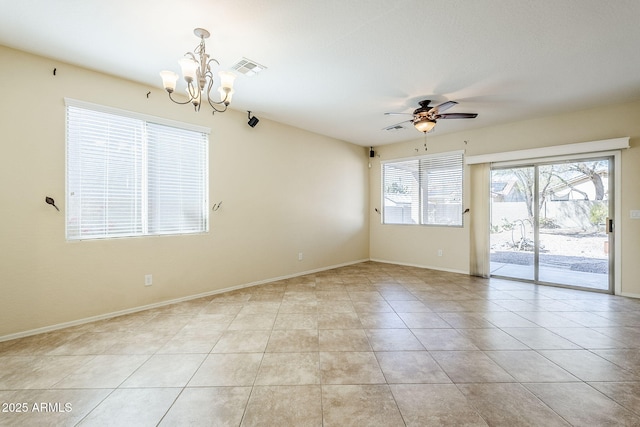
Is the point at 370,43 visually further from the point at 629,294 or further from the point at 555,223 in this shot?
the point at 629,294

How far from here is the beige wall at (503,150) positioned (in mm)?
3807

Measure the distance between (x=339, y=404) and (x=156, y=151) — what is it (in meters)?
3.54

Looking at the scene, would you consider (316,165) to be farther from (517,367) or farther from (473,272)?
(517,367)

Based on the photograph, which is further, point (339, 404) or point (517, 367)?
point (517, 367)

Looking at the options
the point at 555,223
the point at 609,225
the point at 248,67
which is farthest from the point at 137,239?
the point at 609,225

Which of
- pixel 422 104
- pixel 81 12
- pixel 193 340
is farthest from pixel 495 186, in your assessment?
pixel 81 12

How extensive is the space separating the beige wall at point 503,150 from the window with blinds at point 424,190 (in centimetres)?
16

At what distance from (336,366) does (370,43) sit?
2.89 metres

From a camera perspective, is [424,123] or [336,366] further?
[424,123]

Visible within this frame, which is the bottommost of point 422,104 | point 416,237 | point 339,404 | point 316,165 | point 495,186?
point 339,404

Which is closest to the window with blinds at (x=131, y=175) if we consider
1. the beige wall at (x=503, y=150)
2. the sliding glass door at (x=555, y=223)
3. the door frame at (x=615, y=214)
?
the beige wall at (x=503, y=150)

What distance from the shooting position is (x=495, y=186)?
502 cm

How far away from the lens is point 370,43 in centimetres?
250

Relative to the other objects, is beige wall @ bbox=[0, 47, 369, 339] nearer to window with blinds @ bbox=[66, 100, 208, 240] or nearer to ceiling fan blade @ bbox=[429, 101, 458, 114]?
window with blinds @ bbox=[66, 100, 208, 240]
